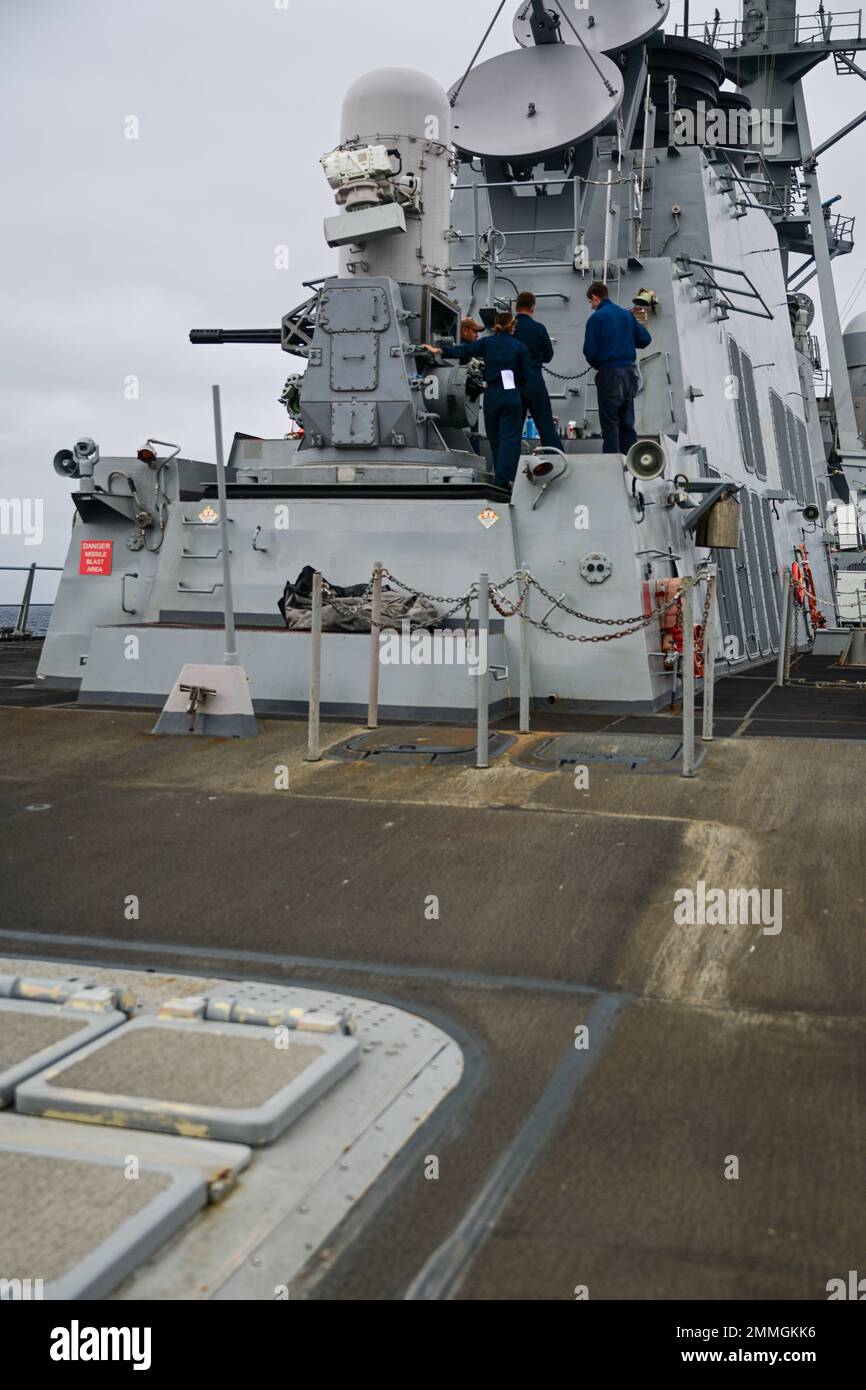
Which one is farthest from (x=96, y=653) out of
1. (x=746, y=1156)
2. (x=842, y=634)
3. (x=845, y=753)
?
(x=842, y=634)

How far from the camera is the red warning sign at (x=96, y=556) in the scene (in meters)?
10.8

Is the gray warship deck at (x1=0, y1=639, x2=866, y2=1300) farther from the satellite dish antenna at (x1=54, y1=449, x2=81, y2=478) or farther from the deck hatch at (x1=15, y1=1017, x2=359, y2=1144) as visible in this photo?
the satellite dish antenna at (x1=54, y1=449, x2=81, y2=478)

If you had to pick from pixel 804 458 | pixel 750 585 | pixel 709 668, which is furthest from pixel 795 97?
pixel 709 668

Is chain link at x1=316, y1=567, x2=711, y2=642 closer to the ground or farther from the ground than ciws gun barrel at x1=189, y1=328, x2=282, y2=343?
closer to the ground

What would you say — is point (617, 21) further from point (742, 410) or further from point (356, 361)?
point (356, 361)

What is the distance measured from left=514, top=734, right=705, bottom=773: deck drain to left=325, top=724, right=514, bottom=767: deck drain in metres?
0.26

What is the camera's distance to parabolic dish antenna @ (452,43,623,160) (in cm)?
1362

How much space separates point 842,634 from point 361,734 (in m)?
11.9

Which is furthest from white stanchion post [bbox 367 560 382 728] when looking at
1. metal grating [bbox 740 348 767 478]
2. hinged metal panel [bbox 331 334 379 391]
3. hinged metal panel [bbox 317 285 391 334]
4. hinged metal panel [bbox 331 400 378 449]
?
metal grating [bbox 740 348 767 478]

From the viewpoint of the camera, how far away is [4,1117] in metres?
2.85

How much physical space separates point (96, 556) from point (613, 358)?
4735mm

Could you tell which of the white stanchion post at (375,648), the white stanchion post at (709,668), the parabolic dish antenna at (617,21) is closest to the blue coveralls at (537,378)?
the white stanchion post at (375,648)

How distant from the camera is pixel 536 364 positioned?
1005cm
